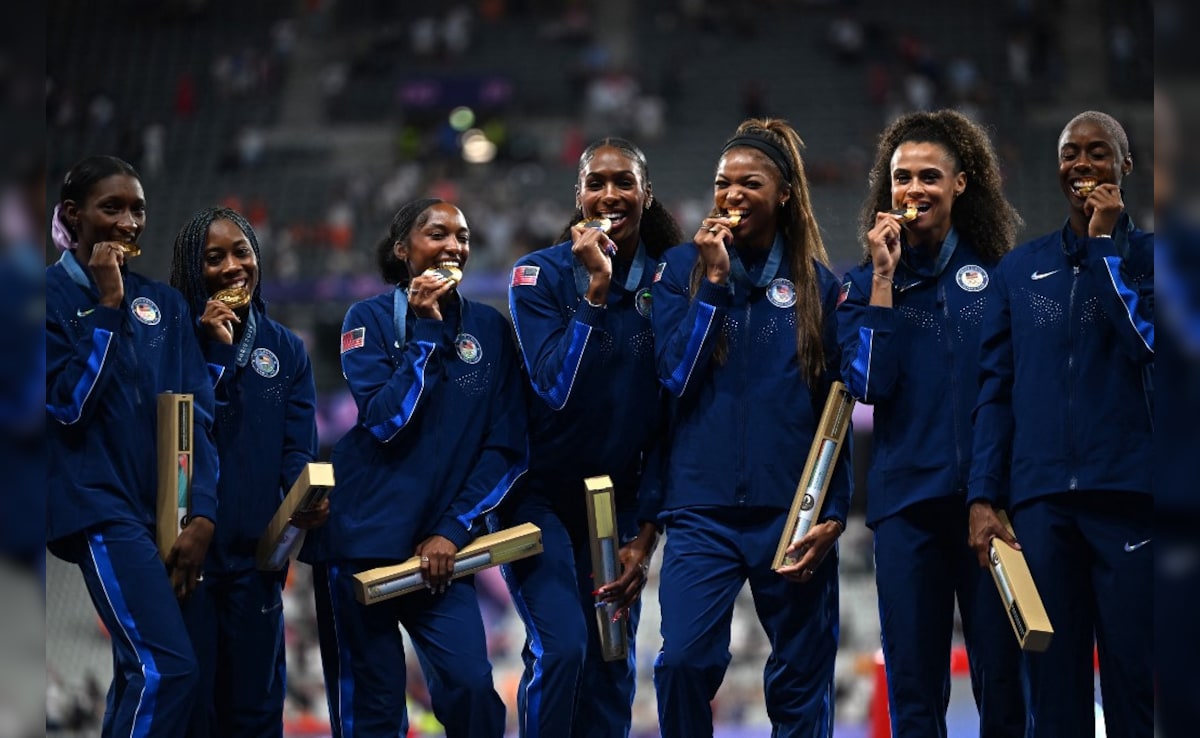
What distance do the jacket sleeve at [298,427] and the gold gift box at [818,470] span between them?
1887 mm

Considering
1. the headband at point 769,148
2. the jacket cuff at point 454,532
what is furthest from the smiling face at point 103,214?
the headband at point 769,148

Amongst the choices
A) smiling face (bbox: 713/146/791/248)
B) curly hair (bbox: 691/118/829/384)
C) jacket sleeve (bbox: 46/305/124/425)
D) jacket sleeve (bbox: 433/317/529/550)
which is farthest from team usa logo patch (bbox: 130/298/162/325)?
smiling face (bbox: 713/146/791/248)

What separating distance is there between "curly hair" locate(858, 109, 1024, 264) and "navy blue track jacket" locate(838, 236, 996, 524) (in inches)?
3.4

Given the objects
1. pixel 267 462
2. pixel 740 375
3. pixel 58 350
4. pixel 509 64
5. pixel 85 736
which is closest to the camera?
pixel 58 350

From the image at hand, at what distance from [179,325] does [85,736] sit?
539cm

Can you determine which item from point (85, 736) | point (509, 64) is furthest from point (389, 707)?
point (509, 64)

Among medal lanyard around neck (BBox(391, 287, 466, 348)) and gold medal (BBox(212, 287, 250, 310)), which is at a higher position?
gold medal (BBox(212, 287, 250, 310))

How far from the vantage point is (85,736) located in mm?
9320

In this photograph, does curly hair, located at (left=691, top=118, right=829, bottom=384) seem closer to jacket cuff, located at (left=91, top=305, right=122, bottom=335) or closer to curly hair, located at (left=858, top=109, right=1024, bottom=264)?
curly hair, located at (left=858, top=109, right=1024, bottom=264)

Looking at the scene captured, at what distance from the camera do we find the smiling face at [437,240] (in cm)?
530

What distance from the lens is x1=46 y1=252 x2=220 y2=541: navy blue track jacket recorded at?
4.51 m

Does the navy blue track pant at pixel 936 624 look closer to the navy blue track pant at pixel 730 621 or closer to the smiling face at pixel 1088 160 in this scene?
the navy blue track pant at pixel 730 621

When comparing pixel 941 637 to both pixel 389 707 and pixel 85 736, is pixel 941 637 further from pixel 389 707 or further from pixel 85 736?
pixel 85 736

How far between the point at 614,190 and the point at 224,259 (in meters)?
1.54
